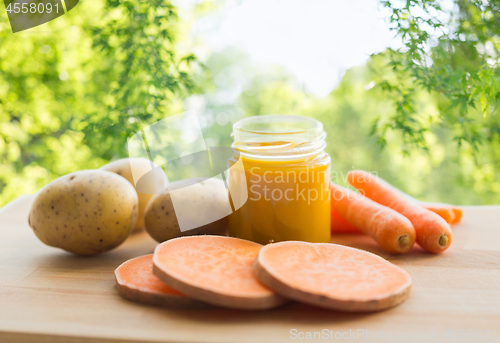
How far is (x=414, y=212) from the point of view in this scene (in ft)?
4.49

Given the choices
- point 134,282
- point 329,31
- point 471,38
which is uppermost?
point 329,31

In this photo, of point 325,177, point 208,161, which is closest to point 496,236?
point 325,177

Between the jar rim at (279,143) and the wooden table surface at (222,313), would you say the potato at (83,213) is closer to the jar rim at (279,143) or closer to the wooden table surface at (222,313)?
the wooden table surface at (222,313)

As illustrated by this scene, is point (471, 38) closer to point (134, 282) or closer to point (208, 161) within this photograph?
point (208, 161)

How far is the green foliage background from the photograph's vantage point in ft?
5.23

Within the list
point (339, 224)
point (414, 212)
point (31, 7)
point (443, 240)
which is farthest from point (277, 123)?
point (31, 7)

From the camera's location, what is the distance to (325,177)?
126 centimetres

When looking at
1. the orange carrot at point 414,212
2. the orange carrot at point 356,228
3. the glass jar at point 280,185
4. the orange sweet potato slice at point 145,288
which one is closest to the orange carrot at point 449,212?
the orange carrot at point 356,228

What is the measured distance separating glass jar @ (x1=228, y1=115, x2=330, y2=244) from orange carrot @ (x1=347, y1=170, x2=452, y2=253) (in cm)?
32

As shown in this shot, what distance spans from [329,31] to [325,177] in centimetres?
160

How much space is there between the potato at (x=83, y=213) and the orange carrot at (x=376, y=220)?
782 mm

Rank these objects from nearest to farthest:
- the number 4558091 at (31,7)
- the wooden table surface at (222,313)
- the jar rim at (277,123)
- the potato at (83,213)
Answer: the wooden table surface at (222,313), the potato at (83,213), the jar rim at (277,123), the number 4558091 at (31,7)

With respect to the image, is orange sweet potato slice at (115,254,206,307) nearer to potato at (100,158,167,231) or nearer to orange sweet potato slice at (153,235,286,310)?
orange sweet potato slice at (153,235,286,310)

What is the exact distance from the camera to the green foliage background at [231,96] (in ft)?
5.23
